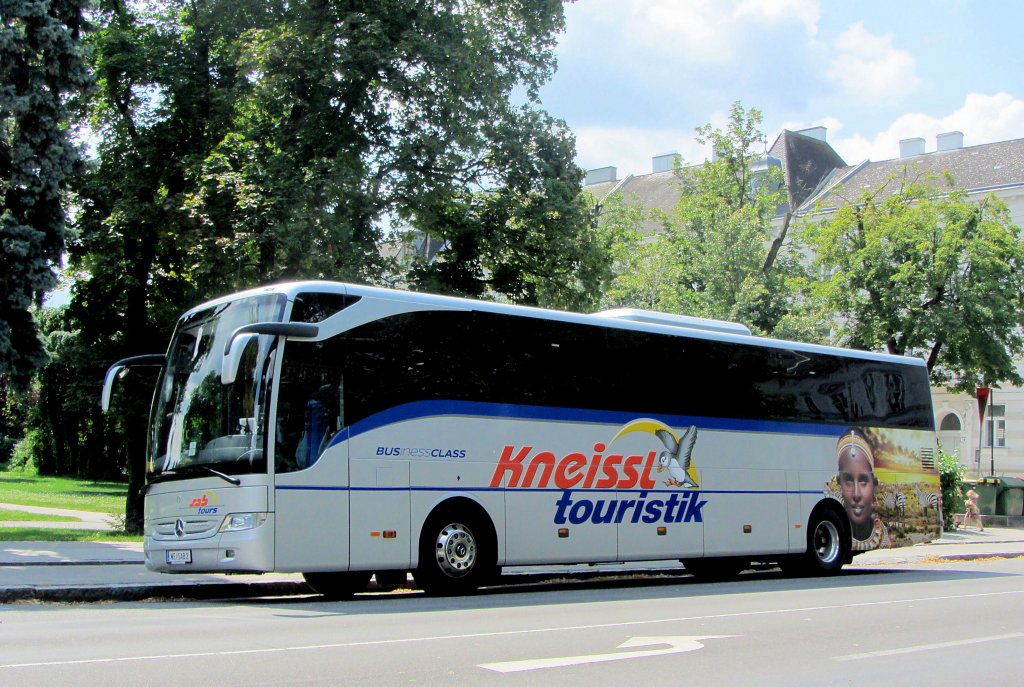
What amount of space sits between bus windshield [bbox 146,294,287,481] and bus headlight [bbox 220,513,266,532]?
1.55 ft

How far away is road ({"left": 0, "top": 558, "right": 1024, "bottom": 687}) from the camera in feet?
24.3

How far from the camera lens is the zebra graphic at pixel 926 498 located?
20.8m

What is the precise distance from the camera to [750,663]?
26.8 feet

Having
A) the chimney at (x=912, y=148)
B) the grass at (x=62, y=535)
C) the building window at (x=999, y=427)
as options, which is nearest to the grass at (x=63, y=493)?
the grass at (x=62, y=535)

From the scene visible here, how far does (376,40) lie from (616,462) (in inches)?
433

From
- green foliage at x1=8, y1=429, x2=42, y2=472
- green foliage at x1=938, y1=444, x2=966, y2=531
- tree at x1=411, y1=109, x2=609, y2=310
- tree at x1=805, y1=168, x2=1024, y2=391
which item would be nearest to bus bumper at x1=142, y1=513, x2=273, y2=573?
tree at x1=411, y1=109, x2=609, y2=310

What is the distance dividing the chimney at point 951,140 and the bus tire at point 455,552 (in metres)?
58.3

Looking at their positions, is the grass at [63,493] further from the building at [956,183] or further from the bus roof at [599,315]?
the building at [956,183]


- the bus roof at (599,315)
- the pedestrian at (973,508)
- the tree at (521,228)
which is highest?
the tree at (521,228)

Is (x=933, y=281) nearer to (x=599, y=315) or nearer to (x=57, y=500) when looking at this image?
(x=599, y=315)

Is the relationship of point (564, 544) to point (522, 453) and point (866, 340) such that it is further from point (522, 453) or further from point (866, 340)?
point (866, 340)

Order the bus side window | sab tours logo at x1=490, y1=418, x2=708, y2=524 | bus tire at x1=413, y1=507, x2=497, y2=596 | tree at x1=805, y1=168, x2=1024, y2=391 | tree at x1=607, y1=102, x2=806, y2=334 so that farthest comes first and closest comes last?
1. tree at x1=607, y1=102, x2=806, y2=334
2. tree at x1=805, y1=168, x2=1024, y2=391
3. sab tours logo at x1=490, y1=418, x2=708, y2=524
4. bus tire at x1=413, y1=507, x2=497, y2=596
5. the bus side window

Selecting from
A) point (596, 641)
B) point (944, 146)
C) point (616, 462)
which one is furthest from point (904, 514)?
point (944, 146)

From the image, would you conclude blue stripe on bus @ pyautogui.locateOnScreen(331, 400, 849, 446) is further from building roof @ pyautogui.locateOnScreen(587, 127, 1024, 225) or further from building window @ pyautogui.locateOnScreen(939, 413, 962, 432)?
building window @ pyautogui.locateOnScreen(939, 413, 962, 432)
